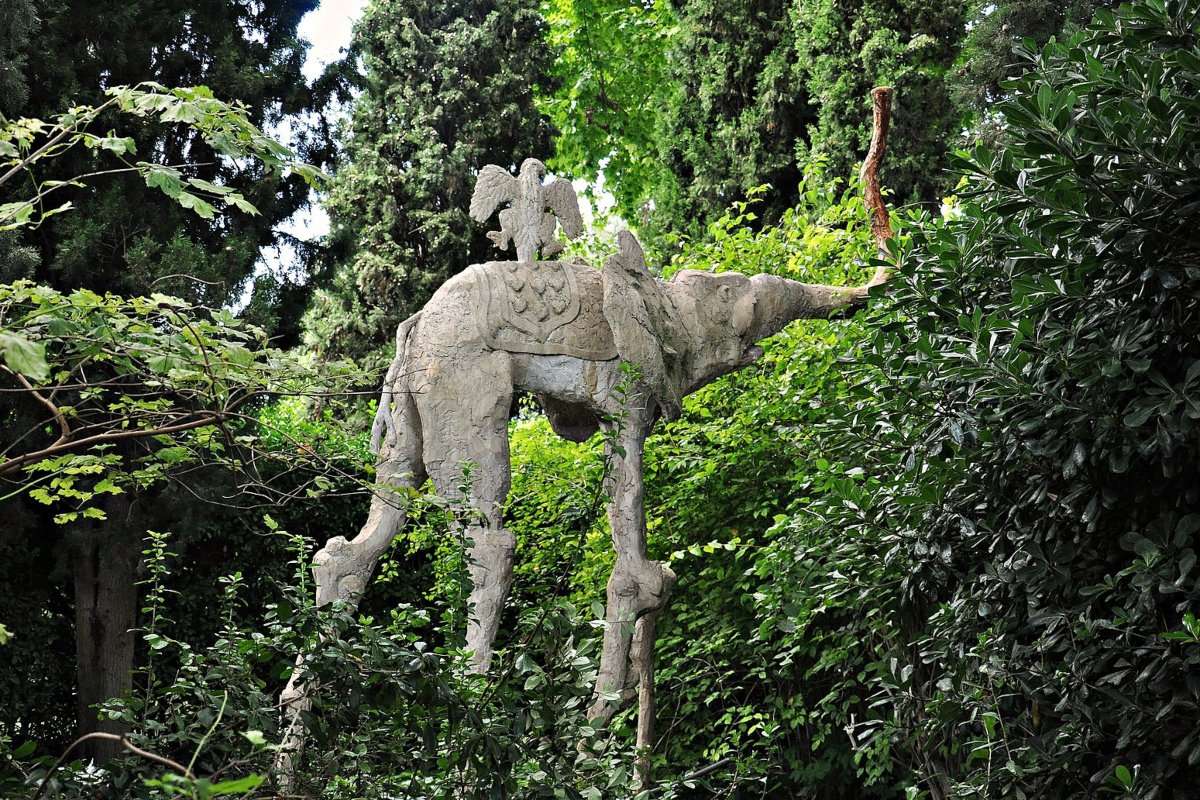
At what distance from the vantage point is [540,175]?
19.4 ft

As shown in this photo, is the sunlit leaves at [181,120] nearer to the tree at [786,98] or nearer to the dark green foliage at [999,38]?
the tree at [786,98]

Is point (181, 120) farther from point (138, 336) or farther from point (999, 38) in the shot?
point (999, 38)

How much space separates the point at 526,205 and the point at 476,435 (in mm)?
1091

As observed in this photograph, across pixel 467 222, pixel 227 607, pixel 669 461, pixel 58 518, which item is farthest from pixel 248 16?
pixel 227 607

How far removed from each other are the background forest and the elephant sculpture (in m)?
0.24

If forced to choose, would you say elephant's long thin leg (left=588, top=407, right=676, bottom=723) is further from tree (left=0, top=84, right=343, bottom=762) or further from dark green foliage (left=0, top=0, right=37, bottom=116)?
dark green foliage (left=0, top=0, right=37, bottom=116)

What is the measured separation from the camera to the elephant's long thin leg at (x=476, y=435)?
5.38 metres

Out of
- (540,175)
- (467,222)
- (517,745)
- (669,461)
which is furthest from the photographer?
(467,222)

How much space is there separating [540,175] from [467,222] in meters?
7.17

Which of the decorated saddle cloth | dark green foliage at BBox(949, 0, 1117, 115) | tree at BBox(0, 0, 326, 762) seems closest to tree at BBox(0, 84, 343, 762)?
the decorated saddle cloth

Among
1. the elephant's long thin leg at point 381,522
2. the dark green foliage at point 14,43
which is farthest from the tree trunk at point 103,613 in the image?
the elephant's long thin leg at point 381,522

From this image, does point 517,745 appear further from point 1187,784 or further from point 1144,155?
point 1144,155

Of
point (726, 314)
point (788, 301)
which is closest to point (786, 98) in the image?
point (788, 301)

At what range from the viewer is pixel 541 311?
18.5ft
